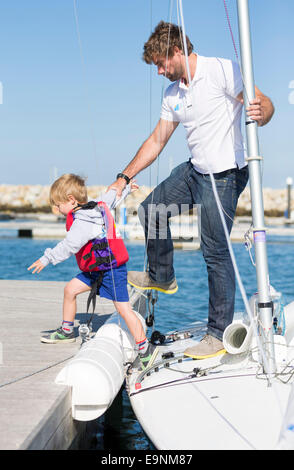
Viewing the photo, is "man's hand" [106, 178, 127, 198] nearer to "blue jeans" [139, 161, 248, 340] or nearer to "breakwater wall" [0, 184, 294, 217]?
"blue jeans" [139, 161, 248, 340]

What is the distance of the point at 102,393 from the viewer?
3.02m

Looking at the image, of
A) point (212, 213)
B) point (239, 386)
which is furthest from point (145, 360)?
point (212, 213)

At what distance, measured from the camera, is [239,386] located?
3027 millimetres

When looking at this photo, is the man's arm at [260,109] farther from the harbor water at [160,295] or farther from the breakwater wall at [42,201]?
the breakwater wall at [42,201]

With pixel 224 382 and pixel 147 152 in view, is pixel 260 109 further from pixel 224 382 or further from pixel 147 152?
pixel 224 382

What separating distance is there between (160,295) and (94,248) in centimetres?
728

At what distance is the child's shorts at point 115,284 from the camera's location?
12.8 feet

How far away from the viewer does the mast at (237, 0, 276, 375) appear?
3150 mm

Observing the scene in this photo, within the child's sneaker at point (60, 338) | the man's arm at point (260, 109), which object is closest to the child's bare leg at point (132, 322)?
the child's sneaker at point (60, 338)

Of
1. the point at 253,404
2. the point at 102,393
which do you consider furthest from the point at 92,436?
the point at 253,404

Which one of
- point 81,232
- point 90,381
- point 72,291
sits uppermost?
point 81,232

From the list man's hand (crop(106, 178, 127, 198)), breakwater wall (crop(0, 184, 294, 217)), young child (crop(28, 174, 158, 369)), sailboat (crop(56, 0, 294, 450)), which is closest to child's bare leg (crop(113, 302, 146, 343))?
young child (crop(28, 174, 158, 369))
